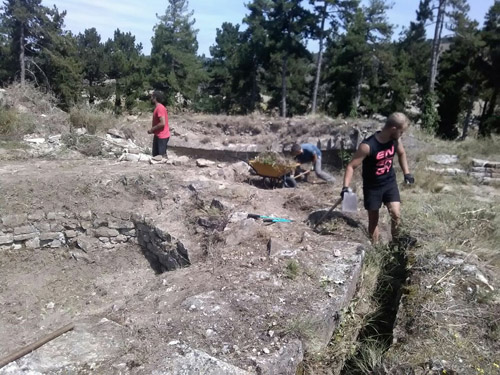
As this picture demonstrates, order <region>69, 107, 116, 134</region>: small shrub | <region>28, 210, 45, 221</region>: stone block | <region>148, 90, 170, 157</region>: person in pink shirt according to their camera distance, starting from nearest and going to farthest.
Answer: <region>28, 210, 45, 221</region>: stone block, <region>148, 90, 170, 157</region>: person in pink shirt, <region>69, 107, 116, 134</region>: small shrub

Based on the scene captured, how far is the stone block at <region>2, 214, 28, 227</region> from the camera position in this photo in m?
5.54

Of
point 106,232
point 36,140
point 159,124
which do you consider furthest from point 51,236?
point 36,140

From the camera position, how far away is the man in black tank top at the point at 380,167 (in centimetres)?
411

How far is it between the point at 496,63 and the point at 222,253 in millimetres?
19640

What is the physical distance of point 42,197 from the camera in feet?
19.3

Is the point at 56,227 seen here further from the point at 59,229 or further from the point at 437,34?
the point at 437,34

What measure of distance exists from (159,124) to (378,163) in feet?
13.9

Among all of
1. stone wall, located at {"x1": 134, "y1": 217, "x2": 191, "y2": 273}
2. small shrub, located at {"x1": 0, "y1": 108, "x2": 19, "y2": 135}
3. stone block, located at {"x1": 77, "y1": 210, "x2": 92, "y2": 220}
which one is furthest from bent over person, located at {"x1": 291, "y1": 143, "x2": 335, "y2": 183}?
small shrub, located at {"x1": 0, "y1": 108, "x2": 19, "y2": 135}

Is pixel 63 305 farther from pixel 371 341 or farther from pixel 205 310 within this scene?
pixel 371 341

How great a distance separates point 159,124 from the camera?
23.4ft

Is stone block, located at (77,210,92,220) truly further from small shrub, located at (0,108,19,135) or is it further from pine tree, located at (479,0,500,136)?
pine tree, located at (479,0,500,136)

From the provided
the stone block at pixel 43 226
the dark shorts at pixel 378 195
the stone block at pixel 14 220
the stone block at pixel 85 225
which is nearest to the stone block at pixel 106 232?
the stone block at pixel 85 225

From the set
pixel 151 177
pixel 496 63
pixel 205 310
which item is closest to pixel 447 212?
pixel 205 310

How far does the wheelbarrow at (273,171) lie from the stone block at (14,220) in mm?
3525
